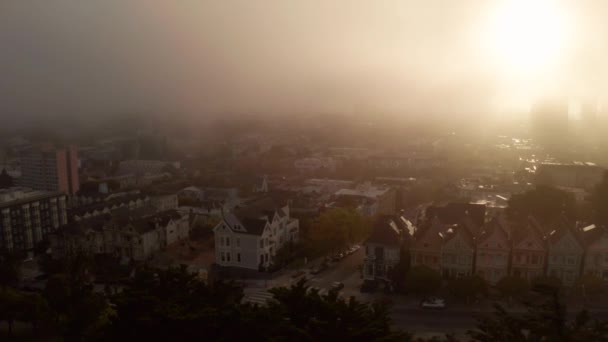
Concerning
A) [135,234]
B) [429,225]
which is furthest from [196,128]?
[429,225]

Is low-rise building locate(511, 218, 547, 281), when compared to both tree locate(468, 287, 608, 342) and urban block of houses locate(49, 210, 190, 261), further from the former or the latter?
urban block of houses locate(49, 210, 190, 261)

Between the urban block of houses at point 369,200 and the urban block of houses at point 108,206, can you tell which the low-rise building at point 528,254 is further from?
the urban block of houses at point 108,206

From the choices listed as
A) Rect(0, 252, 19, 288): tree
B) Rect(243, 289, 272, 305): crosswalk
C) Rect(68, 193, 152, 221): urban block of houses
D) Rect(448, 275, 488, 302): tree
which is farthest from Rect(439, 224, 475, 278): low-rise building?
Rect(68, 193, 152, 221): urban block of houses

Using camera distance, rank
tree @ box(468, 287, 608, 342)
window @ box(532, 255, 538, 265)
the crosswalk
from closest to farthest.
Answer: tree @ box(468, 287, 608, 342) → the crosswalk → window @ box(532, 255, 538, 265)

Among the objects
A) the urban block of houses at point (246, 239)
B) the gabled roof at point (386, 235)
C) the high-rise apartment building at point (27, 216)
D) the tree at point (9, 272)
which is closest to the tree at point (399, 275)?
the gabled roof at point (386, 235)

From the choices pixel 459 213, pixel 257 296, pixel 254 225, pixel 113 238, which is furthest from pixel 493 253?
pixel 113 238
